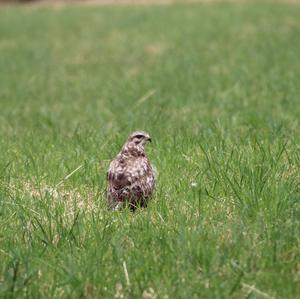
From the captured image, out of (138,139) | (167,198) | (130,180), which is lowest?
(167,198)

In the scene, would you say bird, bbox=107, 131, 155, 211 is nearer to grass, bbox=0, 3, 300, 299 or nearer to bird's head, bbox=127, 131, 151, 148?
bird's head, bbox=127, 131, 151, 148

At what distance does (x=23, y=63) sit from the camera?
19625 millimetres

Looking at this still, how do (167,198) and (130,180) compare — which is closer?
(130,180)

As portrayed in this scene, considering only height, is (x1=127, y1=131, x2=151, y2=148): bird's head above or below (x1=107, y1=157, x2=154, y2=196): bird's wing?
above

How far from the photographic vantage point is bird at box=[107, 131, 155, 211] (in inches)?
206

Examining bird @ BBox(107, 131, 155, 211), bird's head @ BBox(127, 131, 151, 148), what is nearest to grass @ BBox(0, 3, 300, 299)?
bird @ BBox(107, 131, 155, 211)

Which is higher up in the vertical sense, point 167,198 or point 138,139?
point 138,139

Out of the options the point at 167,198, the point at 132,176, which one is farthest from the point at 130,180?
the point at 167,198

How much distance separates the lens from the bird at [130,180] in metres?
5.22

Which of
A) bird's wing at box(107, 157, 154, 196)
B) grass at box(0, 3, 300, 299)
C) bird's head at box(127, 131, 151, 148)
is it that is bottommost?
grass at box(0, 3, 300, 299)

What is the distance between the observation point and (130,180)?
522 centimetres

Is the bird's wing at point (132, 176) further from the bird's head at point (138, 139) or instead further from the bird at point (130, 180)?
the bird's head at point (138, 139)

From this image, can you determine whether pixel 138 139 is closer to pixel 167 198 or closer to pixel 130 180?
pixel 130 180

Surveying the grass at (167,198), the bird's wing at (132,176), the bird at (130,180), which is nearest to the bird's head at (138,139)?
the bird at (130,180)
